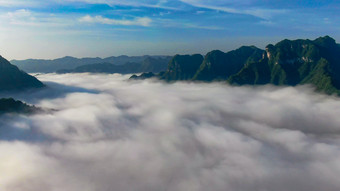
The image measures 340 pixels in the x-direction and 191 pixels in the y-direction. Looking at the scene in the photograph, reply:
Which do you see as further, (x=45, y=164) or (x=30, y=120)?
(x=30, y=120)

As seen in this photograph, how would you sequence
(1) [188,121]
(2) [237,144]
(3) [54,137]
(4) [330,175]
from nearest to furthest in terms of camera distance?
1. (4) [330,175]
2. (2) [237,144]
3. (3) [54,137]
4. (1) [188,121]

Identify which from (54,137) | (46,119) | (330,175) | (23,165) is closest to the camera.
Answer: (330,175)

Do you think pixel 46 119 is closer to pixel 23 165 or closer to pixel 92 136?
pixel 92 136

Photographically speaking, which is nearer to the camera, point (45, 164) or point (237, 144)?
point (45, 164)

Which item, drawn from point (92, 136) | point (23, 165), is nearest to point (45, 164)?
point (23, 165)

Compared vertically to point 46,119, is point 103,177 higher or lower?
lower

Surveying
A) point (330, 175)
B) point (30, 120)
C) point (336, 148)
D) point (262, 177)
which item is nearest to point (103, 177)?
point (262, 177)

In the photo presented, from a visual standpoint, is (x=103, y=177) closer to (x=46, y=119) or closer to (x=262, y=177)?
(x=262, y=177)

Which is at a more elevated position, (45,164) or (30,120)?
(30,120)

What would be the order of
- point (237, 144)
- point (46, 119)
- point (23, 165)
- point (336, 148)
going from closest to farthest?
point (23, 165), point (336, 148), point (237, 144), point (46, 119)
